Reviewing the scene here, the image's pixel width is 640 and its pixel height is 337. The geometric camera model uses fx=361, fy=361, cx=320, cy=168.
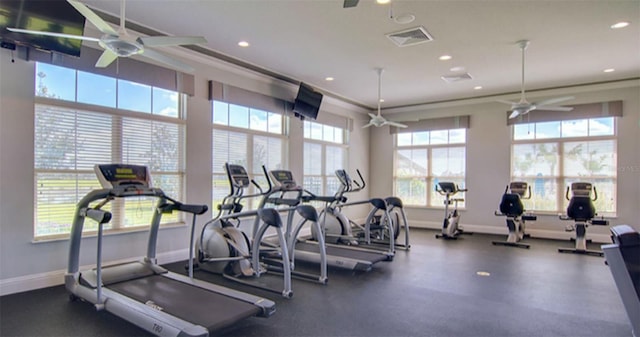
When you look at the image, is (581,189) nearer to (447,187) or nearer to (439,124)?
(447,187)

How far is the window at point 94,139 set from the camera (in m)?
3.99

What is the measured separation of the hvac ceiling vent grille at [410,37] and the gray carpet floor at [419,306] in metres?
3.06

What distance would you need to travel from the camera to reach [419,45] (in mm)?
5023

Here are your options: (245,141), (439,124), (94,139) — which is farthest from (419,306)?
(439,124)

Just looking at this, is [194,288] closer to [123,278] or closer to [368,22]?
[123,278]

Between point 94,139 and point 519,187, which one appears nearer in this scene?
point 94,139

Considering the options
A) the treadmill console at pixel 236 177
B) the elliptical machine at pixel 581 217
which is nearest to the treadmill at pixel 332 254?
the treadmill console at pixel 236 177

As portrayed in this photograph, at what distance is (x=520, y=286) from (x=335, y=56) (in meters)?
3.95

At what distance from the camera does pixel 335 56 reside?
18.1ft

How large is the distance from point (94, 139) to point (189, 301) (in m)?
2.53

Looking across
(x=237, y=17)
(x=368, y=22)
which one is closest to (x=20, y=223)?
(x=237, y=17)

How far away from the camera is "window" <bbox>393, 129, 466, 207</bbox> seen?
8625 mm

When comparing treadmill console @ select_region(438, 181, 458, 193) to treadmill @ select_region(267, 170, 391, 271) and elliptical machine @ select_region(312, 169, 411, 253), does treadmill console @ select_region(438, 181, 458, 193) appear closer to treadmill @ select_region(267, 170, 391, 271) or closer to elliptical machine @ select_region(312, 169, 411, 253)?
elliptical machine @ select_region(312, 169, 411, 253)

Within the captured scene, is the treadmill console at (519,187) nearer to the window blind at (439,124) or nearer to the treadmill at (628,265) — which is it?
the window blind at (439,124)
